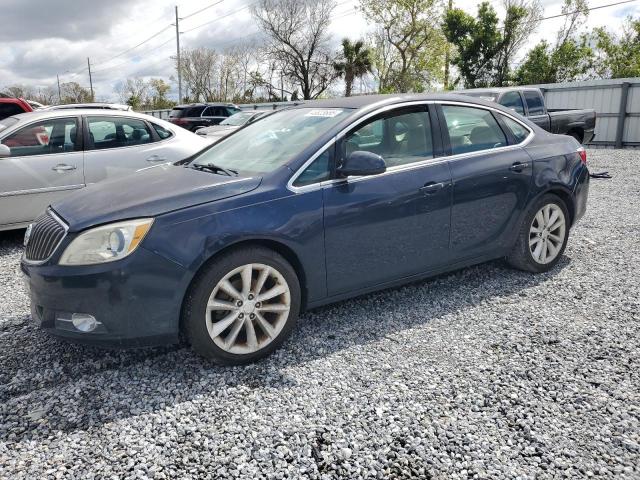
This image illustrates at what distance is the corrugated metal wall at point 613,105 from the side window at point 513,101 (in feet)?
29.2

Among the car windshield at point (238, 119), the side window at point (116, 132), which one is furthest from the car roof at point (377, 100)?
the car windshield at point (238, 119)

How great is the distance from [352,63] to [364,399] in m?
39.1

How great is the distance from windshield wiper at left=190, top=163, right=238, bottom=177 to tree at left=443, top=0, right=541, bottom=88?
32002mm

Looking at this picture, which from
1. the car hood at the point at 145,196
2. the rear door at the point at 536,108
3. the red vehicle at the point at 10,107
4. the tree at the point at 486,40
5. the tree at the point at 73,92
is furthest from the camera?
the tree at the point at 73,92

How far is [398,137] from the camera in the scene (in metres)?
3.75

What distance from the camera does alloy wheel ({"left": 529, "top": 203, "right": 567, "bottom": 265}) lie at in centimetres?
446

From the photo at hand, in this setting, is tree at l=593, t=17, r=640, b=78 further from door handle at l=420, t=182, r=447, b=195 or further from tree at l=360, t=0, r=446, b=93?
door handle at l=420, t=182, r=447, b=195

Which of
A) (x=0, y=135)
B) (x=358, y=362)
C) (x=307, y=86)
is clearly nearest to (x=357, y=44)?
(x=307, y=86)

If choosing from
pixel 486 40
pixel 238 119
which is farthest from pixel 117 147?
pixel 486 40

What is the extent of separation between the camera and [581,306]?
154 inches

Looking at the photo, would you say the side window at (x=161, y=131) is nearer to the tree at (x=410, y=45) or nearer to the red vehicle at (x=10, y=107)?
the red vehicle at (x=10, y=107)

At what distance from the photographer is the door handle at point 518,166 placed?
4189 mm

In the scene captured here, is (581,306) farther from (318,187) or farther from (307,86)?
(307,86)

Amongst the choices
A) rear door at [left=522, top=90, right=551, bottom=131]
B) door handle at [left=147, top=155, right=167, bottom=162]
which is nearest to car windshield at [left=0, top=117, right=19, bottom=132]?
door handle at [left=147, top=155, right=167, bottom=162]
